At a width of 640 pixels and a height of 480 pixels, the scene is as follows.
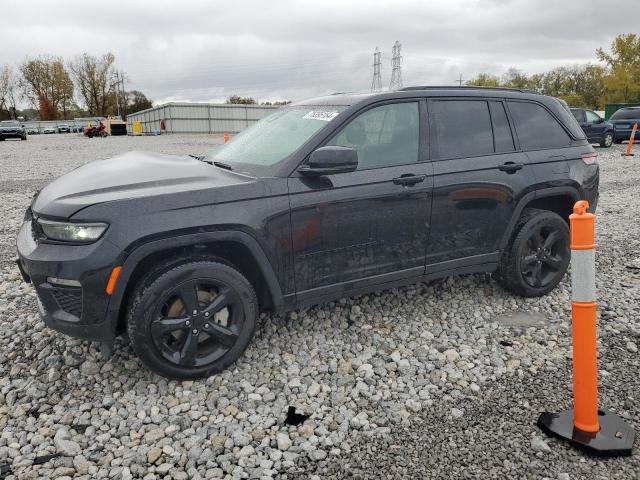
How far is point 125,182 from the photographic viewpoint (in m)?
3.15

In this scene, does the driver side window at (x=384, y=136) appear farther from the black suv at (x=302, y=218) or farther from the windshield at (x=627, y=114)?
the windshield at (x=627, y=114)

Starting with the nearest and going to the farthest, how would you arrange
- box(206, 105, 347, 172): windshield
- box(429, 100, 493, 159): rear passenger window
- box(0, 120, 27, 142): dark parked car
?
box(206, 105, 347, 172): windshield, box(429, 100, 493, 159): rear passenger window, box(0, 120, 27, 142): dark parked car

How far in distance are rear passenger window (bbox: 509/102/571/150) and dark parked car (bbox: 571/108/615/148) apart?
1730 centimetres

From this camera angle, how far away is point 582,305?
97.0 inches

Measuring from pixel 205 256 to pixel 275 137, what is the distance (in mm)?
1175

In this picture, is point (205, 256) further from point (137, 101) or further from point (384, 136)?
point (137, 101)

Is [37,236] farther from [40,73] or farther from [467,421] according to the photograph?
[40,73]

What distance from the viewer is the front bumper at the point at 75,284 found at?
2.80 m

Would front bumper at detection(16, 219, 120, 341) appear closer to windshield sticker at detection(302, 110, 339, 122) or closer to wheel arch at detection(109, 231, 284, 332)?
wheel arch at detection(109, 231, 284, 332)

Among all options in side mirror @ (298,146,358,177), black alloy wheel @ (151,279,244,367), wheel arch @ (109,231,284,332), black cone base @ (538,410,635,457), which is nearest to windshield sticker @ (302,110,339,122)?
side mirror @ (298,146,358,177)

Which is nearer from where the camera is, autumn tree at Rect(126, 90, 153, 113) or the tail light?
the tail light

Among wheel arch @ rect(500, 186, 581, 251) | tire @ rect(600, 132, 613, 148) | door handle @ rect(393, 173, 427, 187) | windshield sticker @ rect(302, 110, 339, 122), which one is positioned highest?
tire @ rect(600, 132, 613, 148)

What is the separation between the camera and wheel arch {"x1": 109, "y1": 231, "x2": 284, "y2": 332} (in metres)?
2.90

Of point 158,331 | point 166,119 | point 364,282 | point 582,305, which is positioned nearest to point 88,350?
point 158,331
